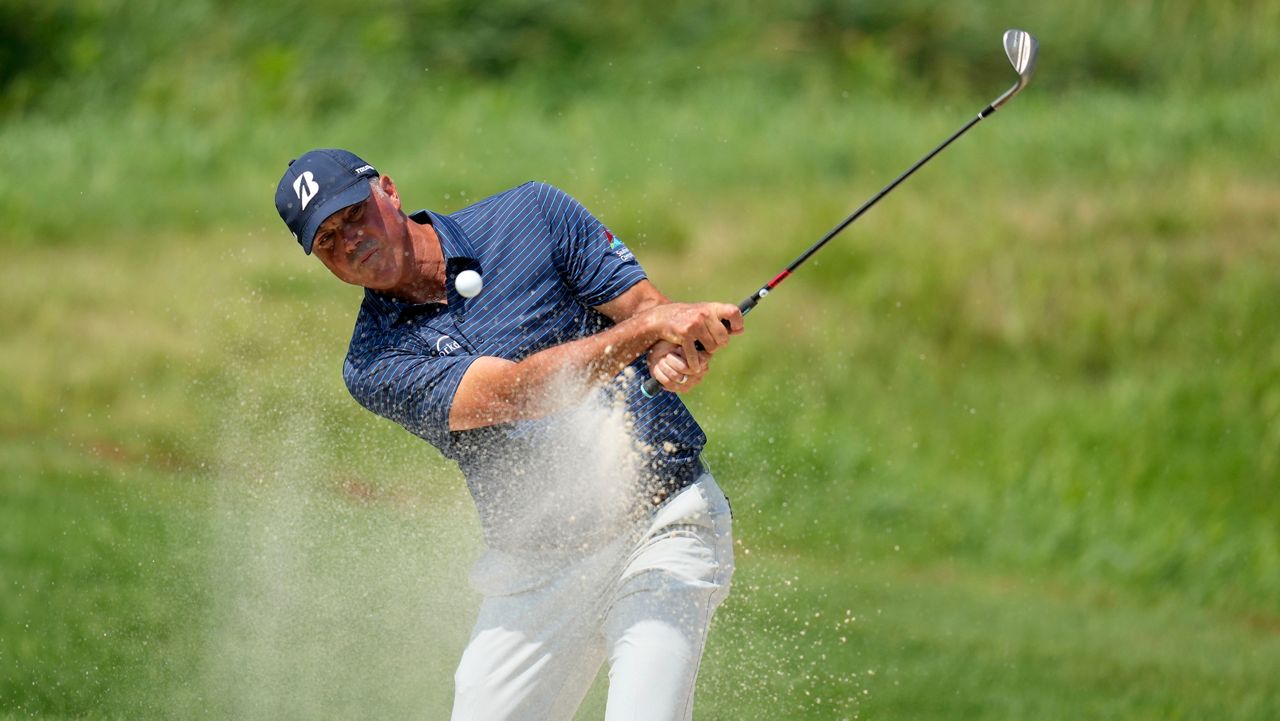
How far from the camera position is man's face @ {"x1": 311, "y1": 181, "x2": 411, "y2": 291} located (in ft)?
13.6

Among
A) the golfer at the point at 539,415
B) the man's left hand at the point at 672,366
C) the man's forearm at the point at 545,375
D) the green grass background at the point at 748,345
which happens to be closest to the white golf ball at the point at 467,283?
the golfer at the point at 539,415

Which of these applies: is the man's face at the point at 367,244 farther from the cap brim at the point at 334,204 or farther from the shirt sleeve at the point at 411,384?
the shirt sleeve at the point at 411,384

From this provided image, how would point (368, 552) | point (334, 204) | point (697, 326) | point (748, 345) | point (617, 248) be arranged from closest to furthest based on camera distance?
1. point (697, 326)
2. point (334, 204)
3. point (617, 248)
4. point (368, 552)
5. point (748, 345)

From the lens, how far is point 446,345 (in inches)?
167

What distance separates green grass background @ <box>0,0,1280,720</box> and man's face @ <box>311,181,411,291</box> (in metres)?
2.20

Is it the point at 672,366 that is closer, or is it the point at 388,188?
the point at 672,366

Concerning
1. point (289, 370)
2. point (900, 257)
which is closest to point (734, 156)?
point (900, 257)

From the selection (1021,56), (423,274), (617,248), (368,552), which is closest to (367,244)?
(423,274)

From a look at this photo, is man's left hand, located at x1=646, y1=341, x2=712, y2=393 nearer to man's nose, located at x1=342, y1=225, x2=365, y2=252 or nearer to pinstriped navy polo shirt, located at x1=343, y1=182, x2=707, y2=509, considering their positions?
pinstriped navy polo shirt, located at x1=343, y1=182, x2=707, y2=509

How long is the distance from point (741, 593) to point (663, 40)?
22.2ft

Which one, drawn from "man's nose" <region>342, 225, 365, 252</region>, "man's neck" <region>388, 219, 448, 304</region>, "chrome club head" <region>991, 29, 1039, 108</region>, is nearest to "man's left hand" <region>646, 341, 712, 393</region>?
"man's neck" <region>388, 219, 448, 304</region>

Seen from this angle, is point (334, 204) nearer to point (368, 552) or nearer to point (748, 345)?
point (368, 552)

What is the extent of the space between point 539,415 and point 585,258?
1.45 feet

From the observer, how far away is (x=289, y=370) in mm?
9852
